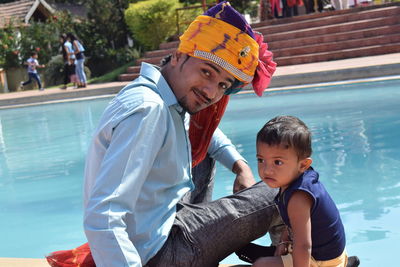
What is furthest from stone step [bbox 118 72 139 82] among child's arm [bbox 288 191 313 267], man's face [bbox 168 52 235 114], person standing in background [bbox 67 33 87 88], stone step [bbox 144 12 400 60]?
child's arm [bbox 288 191 313 267]

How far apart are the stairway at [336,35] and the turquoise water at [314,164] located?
414cm

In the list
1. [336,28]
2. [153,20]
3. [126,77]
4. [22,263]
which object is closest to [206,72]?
[22,263]

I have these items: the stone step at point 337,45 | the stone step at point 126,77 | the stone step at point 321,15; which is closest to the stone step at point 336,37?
the stone step at point 337,45

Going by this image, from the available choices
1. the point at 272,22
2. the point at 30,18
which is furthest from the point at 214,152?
the point at 30,18

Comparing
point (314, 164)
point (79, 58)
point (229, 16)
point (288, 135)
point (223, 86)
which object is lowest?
point (79, 58)

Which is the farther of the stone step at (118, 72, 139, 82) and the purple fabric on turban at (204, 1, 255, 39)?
the stone step at (118, 72, 139, 82)

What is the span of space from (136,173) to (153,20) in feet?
64.6

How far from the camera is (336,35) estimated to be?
15.7 meters

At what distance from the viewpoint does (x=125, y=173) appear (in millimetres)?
1892

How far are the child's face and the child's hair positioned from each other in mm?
17

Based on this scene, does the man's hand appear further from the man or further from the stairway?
the stairway

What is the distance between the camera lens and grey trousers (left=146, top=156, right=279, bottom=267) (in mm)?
2176

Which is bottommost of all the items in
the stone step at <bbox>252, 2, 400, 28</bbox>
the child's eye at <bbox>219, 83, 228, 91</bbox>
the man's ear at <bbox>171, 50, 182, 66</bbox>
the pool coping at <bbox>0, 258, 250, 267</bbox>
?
the stone step at <bbox>252, 2, 400, 28</bbox>

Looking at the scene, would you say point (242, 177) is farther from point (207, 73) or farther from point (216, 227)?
point (207, 73)
